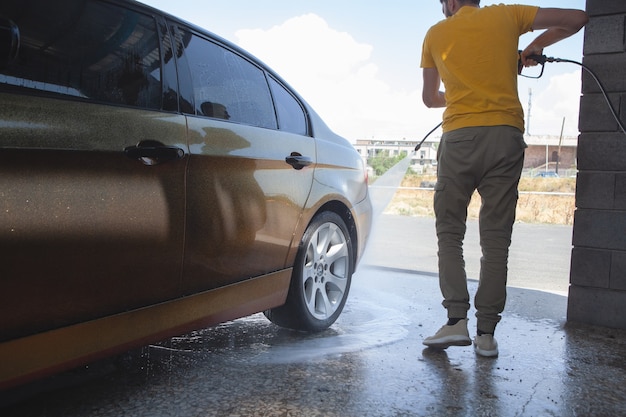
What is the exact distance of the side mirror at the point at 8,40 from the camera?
147 cm

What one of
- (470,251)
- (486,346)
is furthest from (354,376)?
(470,251)

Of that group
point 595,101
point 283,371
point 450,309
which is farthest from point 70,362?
point 595,101

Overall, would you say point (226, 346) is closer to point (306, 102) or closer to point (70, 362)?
point (70, 362)

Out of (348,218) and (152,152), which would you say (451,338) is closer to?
(348,218)

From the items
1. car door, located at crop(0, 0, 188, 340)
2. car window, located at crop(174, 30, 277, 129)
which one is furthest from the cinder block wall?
car door, located at crop(0, 0, 188, 340)

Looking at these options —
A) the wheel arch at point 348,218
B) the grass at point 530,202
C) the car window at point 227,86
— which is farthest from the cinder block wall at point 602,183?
the grass at point 530,202

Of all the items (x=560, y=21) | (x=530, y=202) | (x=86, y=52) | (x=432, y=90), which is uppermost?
(x=560, y=21)

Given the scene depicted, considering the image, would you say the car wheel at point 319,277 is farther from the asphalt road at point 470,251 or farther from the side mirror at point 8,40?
the side mirror at point 8,40

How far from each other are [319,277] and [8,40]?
2.12 m

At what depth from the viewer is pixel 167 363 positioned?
2586 millimetres

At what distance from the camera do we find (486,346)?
9.33 ft

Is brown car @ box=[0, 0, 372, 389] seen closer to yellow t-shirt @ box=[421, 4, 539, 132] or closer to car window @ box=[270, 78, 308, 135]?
car window @ box=[270, 78, 308, 135]

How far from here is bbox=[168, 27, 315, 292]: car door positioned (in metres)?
2.23

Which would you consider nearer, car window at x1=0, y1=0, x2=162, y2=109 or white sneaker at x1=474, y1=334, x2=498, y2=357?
car window at x1=0, y1=0, x2=162, y2=109
